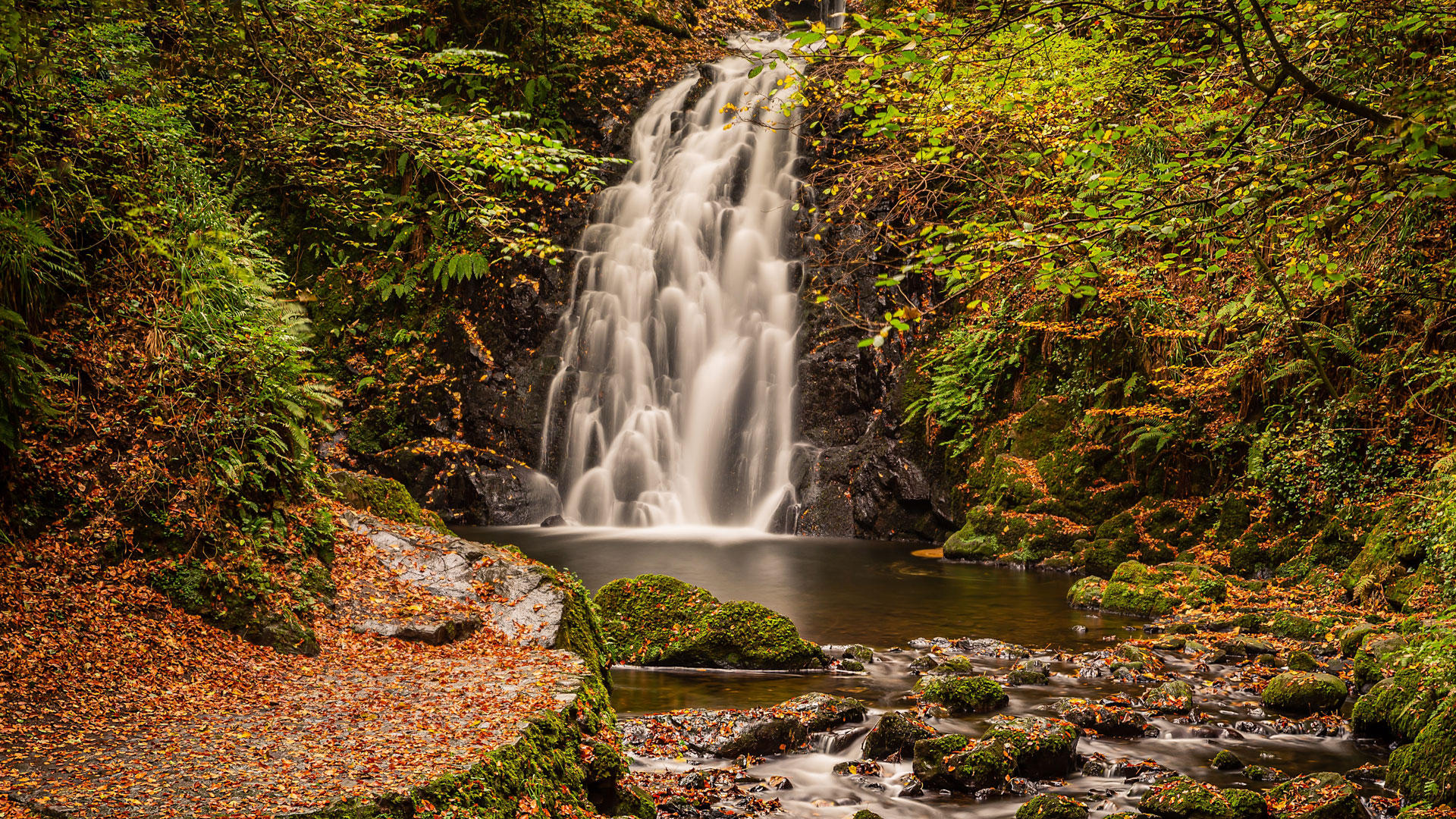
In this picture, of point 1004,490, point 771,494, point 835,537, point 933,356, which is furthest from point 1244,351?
point 771,494

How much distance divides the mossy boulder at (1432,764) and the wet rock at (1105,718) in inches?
62.2

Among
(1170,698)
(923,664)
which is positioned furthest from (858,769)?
(1170,698)

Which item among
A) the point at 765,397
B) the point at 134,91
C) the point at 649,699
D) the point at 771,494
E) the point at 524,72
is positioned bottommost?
the point at 649,699

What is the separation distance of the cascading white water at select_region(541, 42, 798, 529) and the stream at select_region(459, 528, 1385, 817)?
1.22 metres

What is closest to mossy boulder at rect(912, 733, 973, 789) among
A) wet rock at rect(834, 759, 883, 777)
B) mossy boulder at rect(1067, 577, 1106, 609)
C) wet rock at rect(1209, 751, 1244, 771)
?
wet rock at rect(834, 759, 883, 777)

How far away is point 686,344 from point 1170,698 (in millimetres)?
13569

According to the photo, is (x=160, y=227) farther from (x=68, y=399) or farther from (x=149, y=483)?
(x=149, y=483)

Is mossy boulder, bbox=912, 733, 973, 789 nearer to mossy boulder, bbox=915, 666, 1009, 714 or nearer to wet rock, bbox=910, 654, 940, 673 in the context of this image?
mossy boulder, bbox=915, 666, 1009, 714

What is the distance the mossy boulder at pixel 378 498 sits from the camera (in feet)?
26.3

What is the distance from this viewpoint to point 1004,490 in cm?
1502

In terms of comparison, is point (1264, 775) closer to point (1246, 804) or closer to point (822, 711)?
point (1246, 804)

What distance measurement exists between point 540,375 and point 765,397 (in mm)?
5072

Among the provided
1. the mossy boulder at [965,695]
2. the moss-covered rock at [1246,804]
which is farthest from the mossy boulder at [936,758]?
the moss-covered rock at [1246,804]

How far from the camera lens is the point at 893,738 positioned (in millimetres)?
6324
